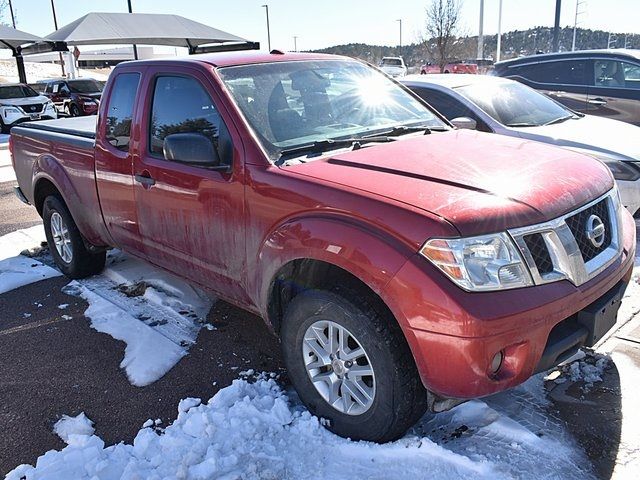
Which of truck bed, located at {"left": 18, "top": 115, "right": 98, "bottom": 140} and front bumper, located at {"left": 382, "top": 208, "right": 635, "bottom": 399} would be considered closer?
front bumper, located at {"left": 382, "top": 208, "right": 635, "bottom": 399}

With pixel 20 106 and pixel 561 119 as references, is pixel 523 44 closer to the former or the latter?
pixel 20 106

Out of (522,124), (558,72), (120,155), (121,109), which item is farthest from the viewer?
(558,72)

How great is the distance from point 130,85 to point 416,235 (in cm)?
273

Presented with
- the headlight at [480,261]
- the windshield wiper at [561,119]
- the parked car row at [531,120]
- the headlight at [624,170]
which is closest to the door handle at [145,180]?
the headlight at [480,261]

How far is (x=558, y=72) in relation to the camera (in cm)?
916

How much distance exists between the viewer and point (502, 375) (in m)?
2.38

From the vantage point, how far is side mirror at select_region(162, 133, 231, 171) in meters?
3.13

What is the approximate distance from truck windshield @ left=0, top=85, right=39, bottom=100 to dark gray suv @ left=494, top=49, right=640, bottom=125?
669 inches

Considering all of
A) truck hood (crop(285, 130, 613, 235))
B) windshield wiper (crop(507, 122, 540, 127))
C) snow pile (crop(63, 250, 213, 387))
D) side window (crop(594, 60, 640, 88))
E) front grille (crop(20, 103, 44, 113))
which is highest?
side window (crop(594, 60, 640, 88))

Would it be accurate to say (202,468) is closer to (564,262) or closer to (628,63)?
(564,262)

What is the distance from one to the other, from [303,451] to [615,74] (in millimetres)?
8670

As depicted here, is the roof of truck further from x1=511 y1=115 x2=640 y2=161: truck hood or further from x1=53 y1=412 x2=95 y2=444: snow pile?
x1=511 y1=115 x2=640 y2=161: truck hood

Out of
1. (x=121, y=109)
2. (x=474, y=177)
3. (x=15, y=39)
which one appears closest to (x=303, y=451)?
(x=474, y=177)

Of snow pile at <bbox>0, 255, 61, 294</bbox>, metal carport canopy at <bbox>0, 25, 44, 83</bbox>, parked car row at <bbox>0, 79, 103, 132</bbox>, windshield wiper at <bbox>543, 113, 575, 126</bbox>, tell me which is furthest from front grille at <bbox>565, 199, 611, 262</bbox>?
metal carport canopy at <bbox>0, 25, 44, 83</bbox>
